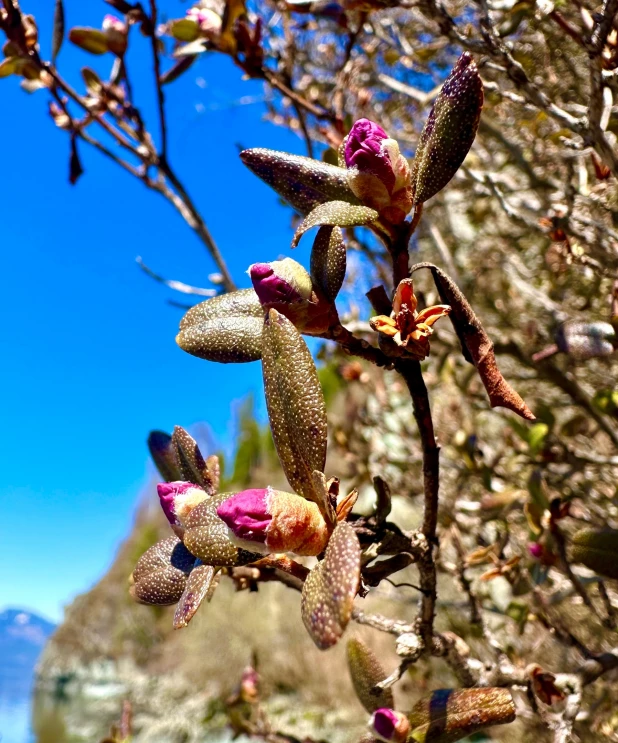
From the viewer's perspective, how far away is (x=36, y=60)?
0.95 metres

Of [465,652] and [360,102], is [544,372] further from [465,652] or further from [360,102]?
[360,102]

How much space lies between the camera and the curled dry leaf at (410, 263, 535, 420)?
40 centimetres

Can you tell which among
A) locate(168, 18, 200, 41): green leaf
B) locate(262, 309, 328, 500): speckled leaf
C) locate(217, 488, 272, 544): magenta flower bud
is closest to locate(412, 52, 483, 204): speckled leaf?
locate(262, 309, 328, 500): speckled leaf

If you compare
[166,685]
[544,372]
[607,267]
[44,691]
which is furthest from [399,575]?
[44,691]

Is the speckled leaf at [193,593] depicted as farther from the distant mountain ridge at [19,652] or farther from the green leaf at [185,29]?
the distant mountain ridge at [19,652]

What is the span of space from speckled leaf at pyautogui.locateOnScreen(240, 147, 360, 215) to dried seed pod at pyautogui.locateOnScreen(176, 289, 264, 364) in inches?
3.3

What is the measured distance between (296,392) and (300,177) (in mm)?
173

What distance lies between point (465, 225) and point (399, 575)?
2036mm

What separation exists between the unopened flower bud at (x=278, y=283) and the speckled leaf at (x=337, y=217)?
22 millimetres

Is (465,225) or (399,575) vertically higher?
(465,225)

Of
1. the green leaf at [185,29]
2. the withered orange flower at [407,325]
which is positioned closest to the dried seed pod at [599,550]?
the withered orange flower at [407,325]

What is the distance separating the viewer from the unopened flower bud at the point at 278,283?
0.42 meters

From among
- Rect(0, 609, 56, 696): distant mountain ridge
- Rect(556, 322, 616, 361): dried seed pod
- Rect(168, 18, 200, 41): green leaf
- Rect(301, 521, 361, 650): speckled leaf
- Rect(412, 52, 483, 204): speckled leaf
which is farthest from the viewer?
Rect(0, 609, 56, 696): distant mountain ridge

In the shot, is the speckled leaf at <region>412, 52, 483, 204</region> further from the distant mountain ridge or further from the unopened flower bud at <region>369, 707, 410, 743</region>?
the distant mountain ridge
